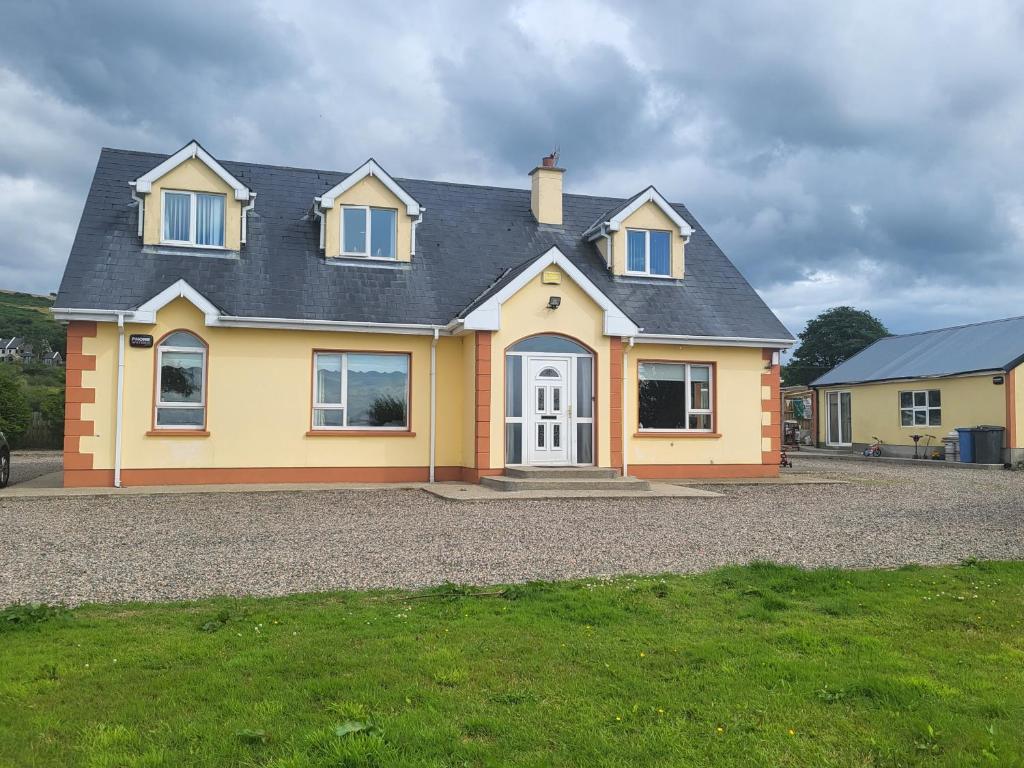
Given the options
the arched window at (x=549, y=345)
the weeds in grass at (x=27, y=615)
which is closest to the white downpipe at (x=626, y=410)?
the arched window at (x=549, y=345)

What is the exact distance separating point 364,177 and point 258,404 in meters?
5.51

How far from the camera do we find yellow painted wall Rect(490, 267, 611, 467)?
1733 centimetres

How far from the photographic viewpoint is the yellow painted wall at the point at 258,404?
16.6 m

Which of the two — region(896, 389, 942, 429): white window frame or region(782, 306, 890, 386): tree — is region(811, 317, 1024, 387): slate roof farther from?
region(782, 306, 890, 386): tree

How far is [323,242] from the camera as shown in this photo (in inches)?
750

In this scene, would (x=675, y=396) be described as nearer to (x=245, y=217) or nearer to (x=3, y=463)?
(x=245, y=217)

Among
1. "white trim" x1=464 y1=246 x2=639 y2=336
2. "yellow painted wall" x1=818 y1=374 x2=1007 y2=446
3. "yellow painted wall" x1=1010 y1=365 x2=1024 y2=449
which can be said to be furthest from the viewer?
"yellow painted wall" x1=818 y1=374 x2=1007 y2=446

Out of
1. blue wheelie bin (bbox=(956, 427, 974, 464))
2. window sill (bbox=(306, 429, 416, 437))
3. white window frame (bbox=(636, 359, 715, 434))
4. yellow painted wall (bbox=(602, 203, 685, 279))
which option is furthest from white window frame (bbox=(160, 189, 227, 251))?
blue wheelie bin (bbox=(956, 427, 974, 464))

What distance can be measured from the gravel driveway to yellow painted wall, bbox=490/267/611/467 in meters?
2.54

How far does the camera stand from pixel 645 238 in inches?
833

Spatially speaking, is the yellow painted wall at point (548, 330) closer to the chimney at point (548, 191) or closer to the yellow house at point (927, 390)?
the chimney at point (548, 191)

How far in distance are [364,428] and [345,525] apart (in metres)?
6.54

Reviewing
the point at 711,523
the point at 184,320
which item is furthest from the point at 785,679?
the point at 184,320

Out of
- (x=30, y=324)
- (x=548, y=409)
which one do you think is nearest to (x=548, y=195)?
(x=548, y=409)
